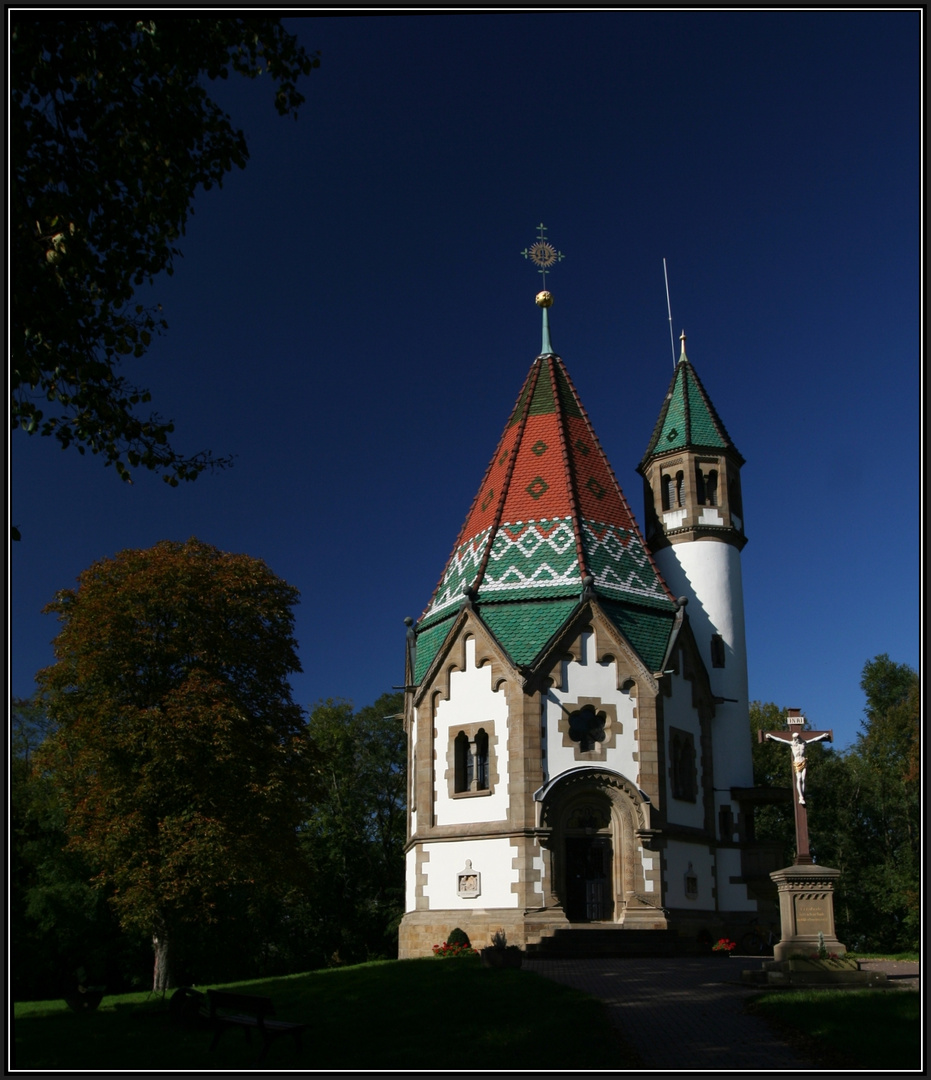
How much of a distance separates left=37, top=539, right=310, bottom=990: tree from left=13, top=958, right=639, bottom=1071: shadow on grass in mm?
6032

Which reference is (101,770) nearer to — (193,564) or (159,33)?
(193,564)

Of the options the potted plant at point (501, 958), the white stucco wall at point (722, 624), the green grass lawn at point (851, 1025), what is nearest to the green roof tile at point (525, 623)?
the white stucco wall at point (722, 624)

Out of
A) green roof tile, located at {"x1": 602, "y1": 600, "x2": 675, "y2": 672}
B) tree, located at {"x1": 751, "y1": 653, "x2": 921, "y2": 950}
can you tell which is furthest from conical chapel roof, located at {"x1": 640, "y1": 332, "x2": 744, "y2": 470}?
tree, located at {"x1": 751, "y1": 653, "x2": 921, "y2": 950}

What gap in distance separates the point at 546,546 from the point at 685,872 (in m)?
10.2

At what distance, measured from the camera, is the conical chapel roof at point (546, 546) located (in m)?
30.4

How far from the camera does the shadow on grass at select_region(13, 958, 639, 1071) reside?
424 inches

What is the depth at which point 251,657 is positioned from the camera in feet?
92.1

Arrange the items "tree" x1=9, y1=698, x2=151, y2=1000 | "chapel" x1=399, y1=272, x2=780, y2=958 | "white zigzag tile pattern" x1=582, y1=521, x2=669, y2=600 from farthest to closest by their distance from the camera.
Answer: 1. "tree" x1=9, y1=698, x2=151, y2=1000
2. "white zigzag tile pattern" x1=582, y1=521, x2=669, y2=600
3. "chapel" x1=399, y1=272, x2=780, y2=958

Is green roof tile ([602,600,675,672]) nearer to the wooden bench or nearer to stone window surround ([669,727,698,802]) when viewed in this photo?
stone window surround ([669,727,698,802])

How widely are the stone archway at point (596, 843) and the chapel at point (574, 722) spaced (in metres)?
0.05

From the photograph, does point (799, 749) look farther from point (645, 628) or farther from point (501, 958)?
point (645, 628)

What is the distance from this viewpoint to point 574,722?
2895cm

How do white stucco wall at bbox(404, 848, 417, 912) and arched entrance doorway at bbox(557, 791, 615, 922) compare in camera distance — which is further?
white stucco wall at bbox(404, 848, 417, 912)

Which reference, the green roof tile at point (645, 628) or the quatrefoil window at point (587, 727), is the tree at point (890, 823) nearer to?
the green roof tile at point (645, 628)
